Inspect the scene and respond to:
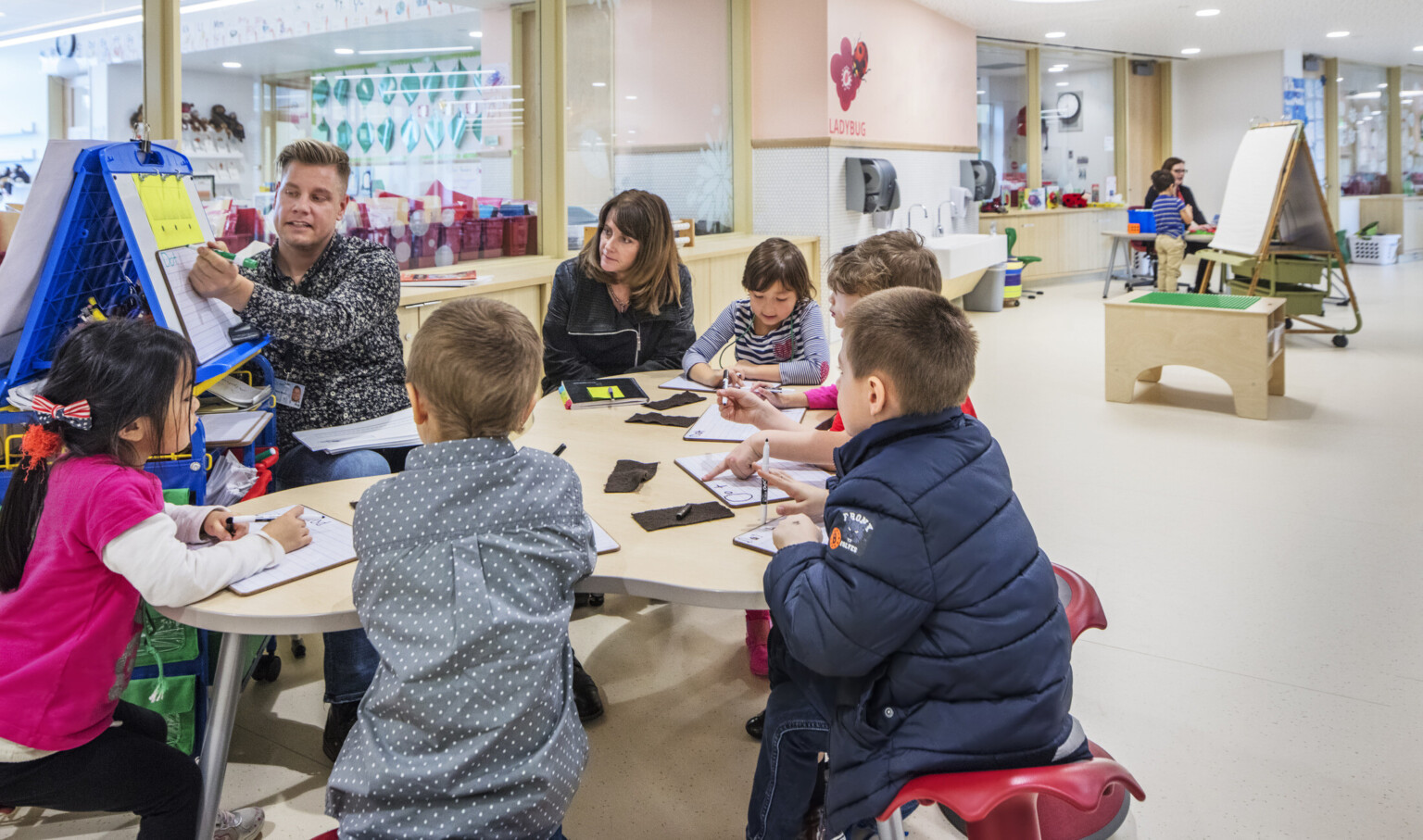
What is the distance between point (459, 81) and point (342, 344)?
2.74 meters

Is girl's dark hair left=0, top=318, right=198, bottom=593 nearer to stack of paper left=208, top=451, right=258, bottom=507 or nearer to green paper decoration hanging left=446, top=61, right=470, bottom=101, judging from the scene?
stack of paper left=208, top=451, right=258, bottom=507

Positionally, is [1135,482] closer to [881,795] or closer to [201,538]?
[881,795]

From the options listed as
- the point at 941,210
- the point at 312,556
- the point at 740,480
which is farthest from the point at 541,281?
the point at 941,210

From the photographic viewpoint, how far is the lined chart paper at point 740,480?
1788mm

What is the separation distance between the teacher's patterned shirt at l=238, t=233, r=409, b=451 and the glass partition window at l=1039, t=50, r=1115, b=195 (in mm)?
10408

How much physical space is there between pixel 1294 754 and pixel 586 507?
1624mm

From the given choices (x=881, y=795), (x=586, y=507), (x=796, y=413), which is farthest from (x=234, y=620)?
(x=796, y=413)

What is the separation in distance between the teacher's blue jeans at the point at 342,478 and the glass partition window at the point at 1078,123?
10.7 meters

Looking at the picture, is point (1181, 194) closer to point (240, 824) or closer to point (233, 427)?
point (233, 427)

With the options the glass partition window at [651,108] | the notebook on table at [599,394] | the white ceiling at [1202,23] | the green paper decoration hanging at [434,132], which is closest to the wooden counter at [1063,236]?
the white ceiling at [1202,23]

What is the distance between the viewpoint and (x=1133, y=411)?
210 inches

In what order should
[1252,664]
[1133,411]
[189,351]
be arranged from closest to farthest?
[189,351] → [1252,664] → [1133,411]

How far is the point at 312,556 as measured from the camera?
156 centimetres

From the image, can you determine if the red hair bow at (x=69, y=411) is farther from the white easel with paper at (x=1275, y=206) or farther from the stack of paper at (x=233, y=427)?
the white easel with paper at (x=1275, y=206)
